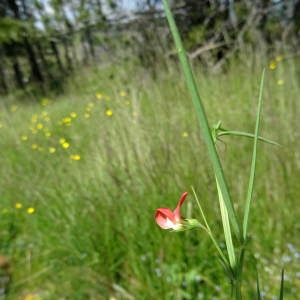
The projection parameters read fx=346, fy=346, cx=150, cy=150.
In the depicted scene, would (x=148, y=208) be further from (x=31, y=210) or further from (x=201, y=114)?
(x=201, y=114)

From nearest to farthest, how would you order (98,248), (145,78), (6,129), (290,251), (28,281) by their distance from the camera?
(290,251) < (98,248) < (28,281) < (145,78) < (6,129)

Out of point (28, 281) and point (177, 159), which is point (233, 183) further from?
point (28, 281)

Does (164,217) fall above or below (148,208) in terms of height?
above

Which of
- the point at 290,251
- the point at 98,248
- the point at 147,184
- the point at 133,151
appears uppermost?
the point at 133,151

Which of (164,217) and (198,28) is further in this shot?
(198,28)

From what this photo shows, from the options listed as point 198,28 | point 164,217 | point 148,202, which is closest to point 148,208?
point 148,202

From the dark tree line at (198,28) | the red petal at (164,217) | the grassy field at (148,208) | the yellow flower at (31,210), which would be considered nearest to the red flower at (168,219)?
the red petal at (164,217)

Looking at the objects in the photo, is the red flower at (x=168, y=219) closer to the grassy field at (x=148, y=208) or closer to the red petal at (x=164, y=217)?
the red petal at (x=164, y=217)

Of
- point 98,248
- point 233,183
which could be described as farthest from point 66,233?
point 233,183

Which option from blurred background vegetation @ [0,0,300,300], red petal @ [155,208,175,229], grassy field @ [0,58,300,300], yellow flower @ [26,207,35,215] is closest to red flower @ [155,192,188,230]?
red petal @ [155,208,175,229]
